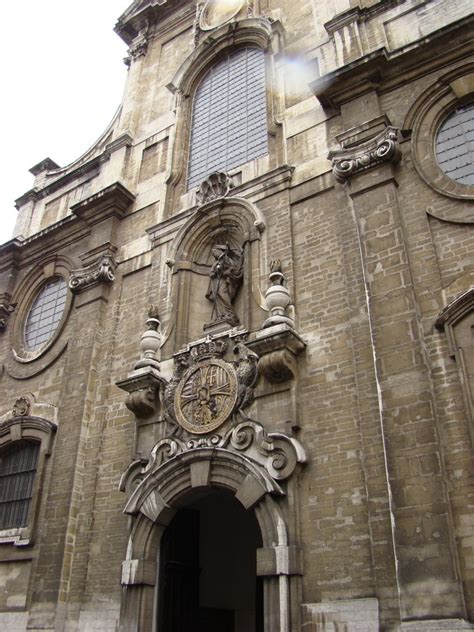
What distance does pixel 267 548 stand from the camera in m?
7.78

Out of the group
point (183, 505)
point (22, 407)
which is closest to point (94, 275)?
point (22, 407)

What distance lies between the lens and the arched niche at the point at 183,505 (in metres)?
7.50

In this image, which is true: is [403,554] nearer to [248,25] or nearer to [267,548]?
[267,548]

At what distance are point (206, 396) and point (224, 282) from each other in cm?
230

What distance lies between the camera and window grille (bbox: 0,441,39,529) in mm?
11469

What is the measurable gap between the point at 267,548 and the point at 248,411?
1.99 m

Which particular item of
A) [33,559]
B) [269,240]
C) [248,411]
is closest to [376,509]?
[248,411]

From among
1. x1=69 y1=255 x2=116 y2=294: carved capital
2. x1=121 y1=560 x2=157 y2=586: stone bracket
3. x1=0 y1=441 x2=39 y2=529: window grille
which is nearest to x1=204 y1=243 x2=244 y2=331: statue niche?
x1=69 y1=255 x2=116 y2=294: carved capital

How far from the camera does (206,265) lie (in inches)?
458

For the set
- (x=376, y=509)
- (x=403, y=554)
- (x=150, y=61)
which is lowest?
(x=403, y=554)

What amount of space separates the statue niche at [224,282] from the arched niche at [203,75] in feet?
6.07

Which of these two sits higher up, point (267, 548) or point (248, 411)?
point (248, 411)

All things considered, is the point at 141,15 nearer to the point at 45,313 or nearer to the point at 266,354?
the point at 45,313

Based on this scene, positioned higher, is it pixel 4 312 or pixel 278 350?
pixel 4 312
